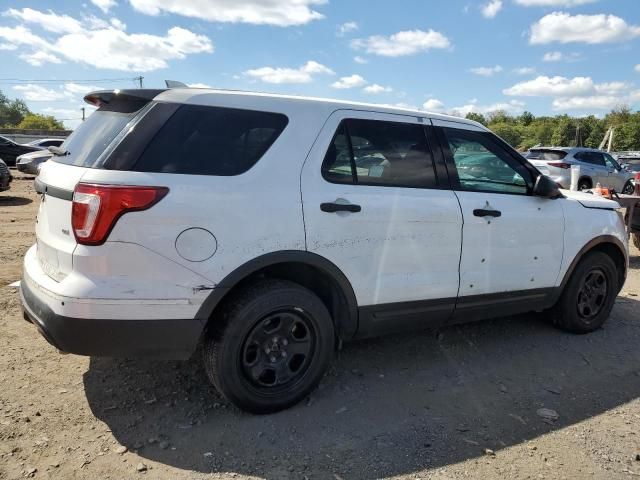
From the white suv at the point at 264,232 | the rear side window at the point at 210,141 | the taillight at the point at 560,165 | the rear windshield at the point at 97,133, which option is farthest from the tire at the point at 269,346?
the taillight at the point at 560,165

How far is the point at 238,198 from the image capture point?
9.37 feet

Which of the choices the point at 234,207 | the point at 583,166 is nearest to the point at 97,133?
the point at 234,207

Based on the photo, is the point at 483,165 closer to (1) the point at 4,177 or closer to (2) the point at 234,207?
(2) the point at 234,207

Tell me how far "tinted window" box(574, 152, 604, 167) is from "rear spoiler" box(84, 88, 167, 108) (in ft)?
53.4

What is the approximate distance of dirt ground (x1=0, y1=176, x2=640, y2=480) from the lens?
2725mm

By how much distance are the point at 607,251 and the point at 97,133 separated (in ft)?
14.5

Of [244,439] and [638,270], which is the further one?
[638,270]

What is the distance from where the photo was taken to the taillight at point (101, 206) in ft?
8.53

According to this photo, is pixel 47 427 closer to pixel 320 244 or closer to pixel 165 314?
pixel 165 314

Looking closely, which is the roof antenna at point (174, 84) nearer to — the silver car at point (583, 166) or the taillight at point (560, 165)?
the silver car at point (583, 166)

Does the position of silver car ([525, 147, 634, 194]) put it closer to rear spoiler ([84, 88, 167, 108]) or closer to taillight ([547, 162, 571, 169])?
taillight ([547, 162, 571, 169])

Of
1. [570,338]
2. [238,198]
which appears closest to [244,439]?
[238,198]

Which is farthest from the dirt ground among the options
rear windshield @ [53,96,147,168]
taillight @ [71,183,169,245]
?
rear windshield @ [53,96,147,168]

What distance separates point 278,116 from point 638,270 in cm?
660
